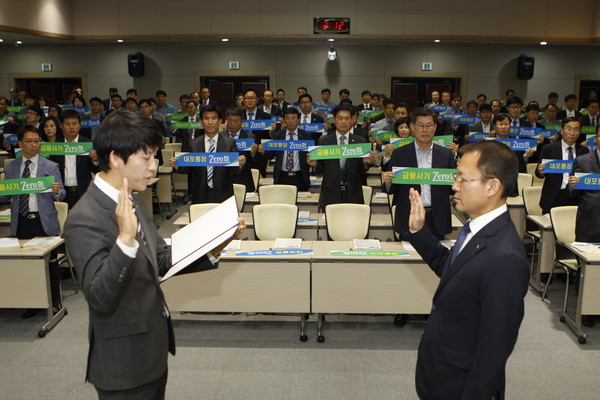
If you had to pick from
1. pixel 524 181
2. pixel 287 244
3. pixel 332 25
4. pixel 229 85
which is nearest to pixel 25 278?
pixel 287 244

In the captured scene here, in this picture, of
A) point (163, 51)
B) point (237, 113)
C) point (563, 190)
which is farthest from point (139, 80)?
point (563, 190)

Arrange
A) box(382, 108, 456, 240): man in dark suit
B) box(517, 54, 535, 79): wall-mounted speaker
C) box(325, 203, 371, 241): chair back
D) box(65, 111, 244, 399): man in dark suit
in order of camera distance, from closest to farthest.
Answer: box(65, 111, 244, 399): man in dark suit < box(382, 108, 456, 240): man in dark suit < box(325, 203, 371, 241): chair back < box(517, 54, 535, 79): wall-mounted speaker

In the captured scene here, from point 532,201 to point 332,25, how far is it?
25.5 feet

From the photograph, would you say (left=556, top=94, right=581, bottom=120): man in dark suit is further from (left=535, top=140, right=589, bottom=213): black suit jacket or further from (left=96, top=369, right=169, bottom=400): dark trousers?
(left=96, top=369, right=169, bottom=400): dark trousers

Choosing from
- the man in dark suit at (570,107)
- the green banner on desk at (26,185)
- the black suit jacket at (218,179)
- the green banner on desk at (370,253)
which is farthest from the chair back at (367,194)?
the man in dark suit at (570,107)

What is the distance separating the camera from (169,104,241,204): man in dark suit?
18.7 ft

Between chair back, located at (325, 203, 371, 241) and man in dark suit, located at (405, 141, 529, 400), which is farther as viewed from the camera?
chair back, located at (325, 203, 371, 241)

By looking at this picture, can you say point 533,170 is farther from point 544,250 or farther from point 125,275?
point 125,275

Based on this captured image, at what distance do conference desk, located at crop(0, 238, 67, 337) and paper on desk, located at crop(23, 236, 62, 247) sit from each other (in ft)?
0.22

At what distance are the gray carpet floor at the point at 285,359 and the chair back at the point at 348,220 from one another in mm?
849

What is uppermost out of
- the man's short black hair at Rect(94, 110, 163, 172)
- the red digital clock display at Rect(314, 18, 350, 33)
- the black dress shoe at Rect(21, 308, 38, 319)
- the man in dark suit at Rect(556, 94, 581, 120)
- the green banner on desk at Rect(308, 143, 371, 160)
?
the red digital clock display at Rect(314, 18, 350, 33)

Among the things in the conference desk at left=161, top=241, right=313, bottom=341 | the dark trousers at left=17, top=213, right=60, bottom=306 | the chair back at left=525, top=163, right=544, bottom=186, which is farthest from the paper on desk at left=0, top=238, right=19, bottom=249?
the chair back at left=525, top=163, right=544, bottom=186

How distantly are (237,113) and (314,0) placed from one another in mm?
6649

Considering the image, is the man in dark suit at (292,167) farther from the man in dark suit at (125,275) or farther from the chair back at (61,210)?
the man in dark suit at (125,275)
